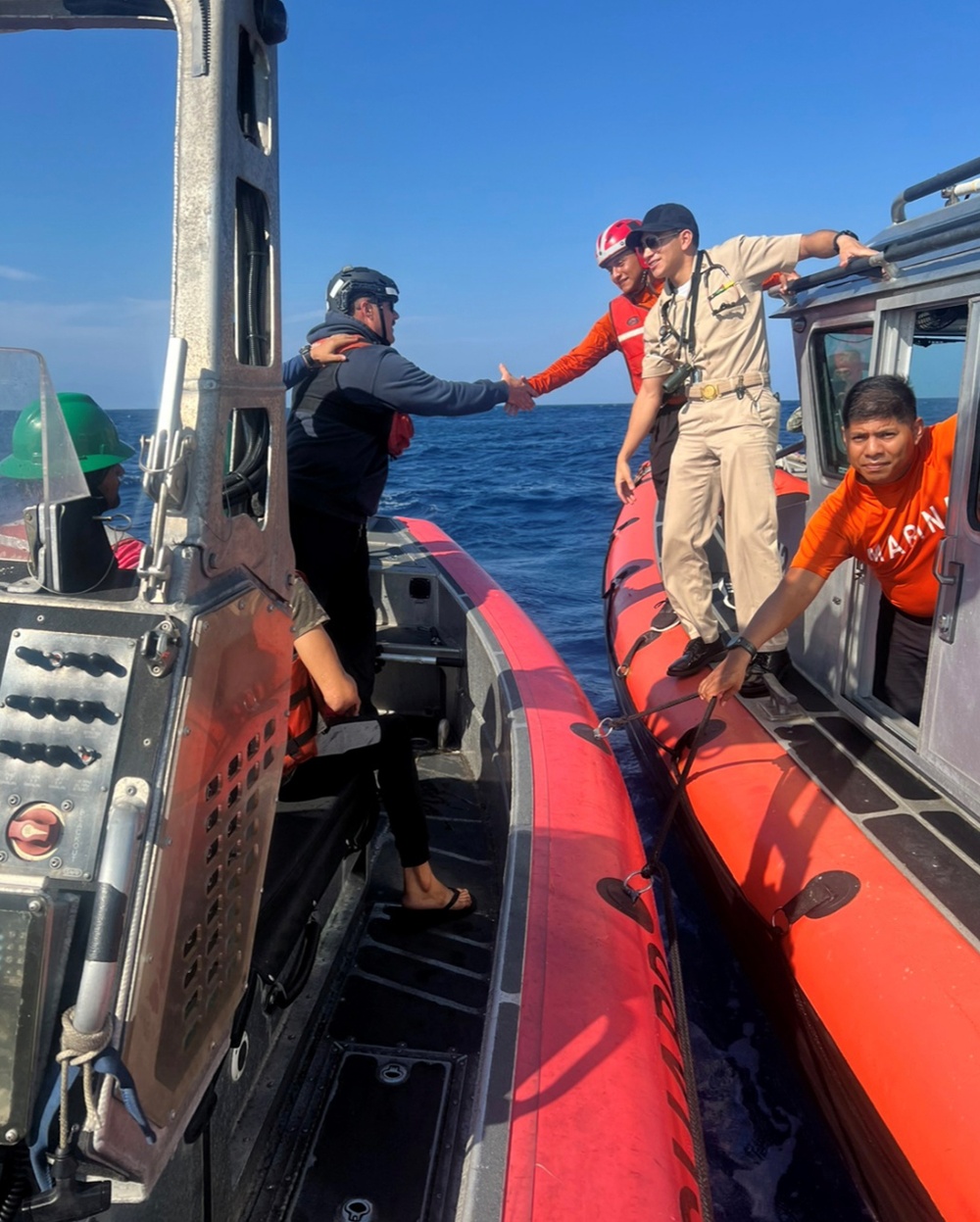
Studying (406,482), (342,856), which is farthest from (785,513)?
(406,482)

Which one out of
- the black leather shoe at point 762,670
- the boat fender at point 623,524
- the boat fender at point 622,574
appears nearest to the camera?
the black leather shoe at point 762,670

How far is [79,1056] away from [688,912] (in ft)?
11.0

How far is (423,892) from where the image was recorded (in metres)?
2.95

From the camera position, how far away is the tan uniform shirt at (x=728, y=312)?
3.63 meters

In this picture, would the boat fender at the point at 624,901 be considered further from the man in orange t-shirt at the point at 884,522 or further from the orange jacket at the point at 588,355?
the orange jacket at the point at 588,355

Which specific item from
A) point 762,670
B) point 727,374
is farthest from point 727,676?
point 727,374

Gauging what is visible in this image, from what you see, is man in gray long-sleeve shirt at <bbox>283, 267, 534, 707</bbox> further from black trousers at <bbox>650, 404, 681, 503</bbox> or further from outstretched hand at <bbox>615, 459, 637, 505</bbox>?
black trousers at <bbox>650, 404, 681, 503</bbox>

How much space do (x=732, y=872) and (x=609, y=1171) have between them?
157cm

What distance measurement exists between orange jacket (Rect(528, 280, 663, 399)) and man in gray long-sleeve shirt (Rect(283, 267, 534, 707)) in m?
1.59

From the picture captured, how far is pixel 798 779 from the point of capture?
10.4ft

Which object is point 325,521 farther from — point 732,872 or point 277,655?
point 732,872

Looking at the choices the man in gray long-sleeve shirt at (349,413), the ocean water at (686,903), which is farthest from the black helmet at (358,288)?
the ocean water at (686,903)

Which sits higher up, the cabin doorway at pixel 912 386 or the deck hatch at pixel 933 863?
the cabin doorway at pixel 912 386

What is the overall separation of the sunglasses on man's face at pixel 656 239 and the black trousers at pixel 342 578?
5.88ft
